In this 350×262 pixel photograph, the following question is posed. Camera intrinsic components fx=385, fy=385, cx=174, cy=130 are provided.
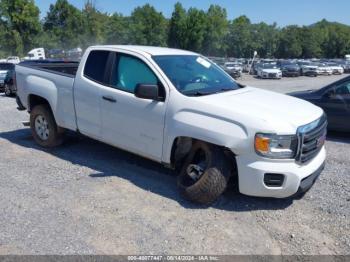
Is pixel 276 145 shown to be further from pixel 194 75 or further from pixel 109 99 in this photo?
pixel 109 99

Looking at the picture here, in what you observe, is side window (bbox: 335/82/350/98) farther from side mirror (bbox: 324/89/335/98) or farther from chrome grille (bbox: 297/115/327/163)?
chrome grille (bbox: 297/115/327/163)

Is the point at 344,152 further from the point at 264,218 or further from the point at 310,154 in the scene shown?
the point at 264,218

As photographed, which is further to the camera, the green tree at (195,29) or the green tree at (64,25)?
the green tree at (195,29)

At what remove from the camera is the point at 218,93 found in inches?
193

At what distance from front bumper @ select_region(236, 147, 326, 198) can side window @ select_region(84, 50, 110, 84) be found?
2459mm

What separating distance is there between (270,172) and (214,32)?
77690mm

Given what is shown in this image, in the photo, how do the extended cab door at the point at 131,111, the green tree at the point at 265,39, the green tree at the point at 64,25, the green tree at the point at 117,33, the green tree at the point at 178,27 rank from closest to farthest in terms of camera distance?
the extended cab door at the point at 131,111 → the green tree at the point at 64,25 → the green tree at the point at 117,33 → the green tree at the point at 178,27 → the green tree at the point at 265,39

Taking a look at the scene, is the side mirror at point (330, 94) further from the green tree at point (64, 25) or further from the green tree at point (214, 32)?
the green tree at point (214, 32)

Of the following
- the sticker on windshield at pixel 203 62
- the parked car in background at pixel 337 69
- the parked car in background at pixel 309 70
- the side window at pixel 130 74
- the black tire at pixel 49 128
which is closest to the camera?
the side window at pixel 130 74

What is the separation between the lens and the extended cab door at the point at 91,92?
18.1 feet

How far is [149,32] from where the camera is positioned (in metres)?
74.5

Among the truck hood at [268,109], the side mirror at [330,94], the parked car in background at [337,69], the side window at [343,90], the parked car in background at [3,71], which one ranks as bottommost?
the parked car in background at [337,69]

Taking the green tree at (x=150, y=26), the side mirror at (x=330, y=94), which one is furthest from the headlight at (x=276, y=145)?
the green tree at (x=150, y=26)

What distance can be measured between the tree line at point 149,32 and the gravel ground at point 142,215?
2462 inches
